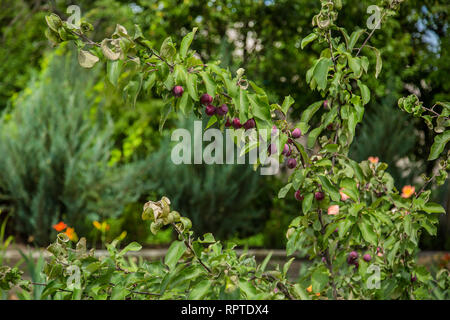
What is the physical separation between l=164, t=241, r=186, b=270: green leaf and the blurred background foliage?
2780mm

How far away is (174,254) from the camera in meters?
0.97

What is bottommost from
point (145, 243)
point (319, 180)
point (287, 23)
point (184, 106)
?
point (145, 243)

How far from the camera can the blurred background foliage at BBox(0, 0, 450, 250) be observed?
12.3ft

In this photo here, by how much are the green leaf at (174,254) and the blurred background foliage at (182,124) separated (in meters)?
2.78

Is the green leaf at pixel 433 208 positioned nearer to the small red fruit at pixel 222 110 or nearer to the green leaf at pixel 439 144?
the green leaf at pixel 439 144

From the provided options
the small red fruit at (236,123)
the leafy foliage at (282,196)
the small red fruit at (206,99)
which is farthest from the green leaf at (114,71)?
the small red fruit at (236,123)

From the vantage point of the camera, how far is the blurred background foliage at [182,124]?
375 cm

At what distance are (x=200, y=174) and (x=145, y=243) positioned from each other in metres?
0.79

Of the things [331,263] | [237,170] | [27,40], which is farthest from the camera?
[27,40]

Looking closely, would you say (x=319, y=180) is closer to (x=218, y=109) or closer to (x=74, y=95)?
(x=218, y=109)

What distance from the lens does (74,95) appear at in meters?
3.87

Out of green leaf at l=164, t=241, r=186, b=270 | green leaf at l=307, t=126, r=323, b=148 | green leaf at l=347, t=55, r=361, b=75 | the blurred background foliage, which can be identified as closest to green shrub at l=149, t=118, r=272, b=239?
the blurred background foliage

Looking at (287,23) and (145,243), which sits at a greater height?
(287,23)

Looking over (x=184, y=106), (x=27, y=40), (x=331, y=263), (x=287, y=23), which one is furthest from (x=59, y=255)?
(x=27, y=40)
